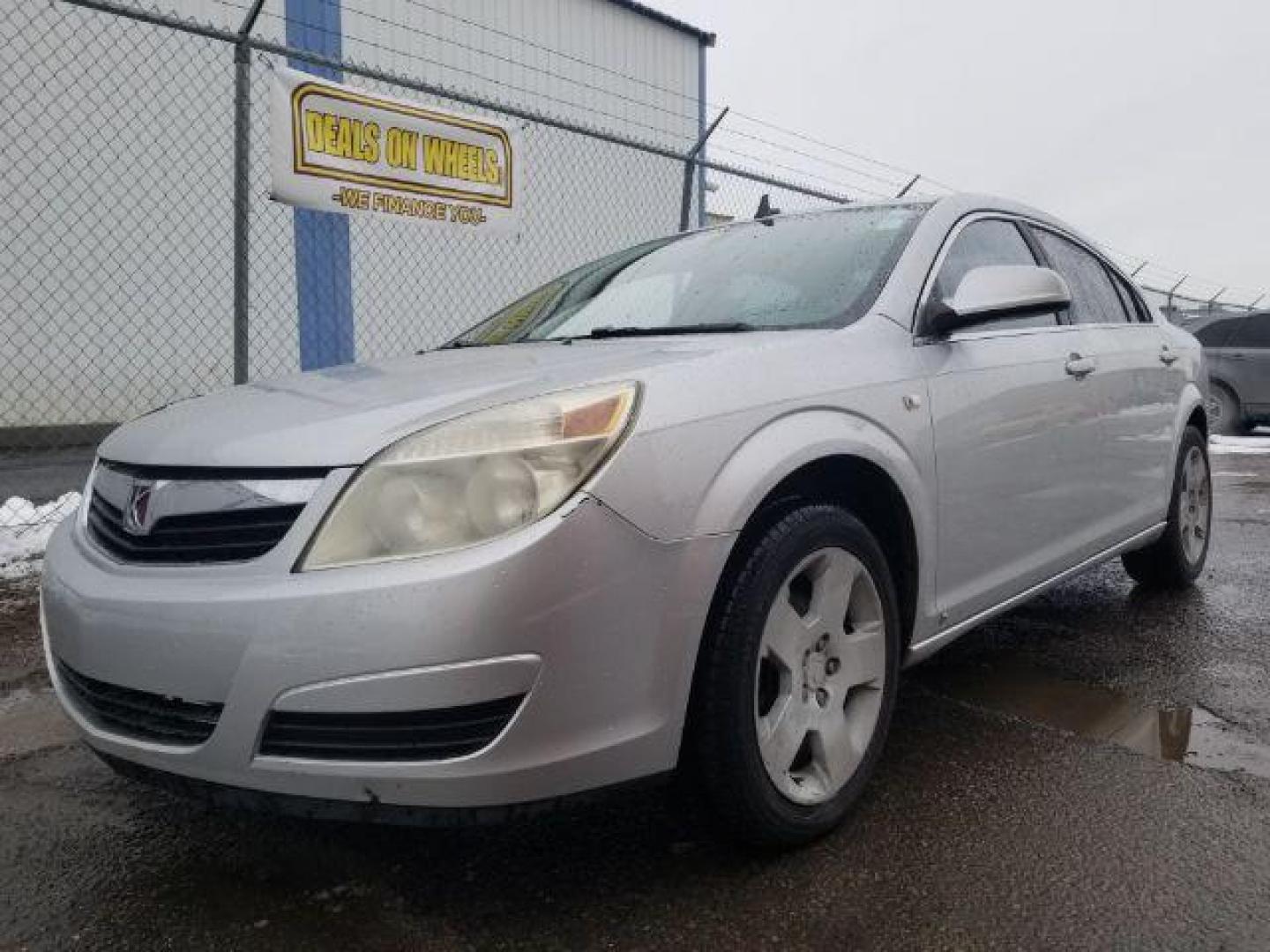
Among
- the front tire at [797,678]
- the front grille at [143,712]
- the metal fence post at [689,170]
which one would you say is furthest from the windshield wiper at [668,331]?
the metal fence post at [689,170]

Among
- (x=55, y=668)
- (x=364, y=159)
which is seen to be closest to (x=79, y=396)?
(x=364, y=159)

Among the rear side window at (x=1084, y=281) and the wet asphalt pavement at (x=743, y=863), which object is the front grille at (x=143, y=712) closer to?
the wet asphalt pavement at (x=743, y=863)

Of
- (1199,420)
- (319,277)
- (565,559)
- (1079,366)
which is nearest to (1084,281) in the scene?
(1079,366)

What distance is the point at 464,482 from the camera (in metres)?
1.63

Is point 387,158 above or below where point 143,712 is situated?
above

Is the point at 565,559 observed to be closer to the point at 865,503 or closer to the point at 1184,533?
the point at 865,503

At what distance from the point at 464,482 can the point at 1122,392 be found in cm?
264

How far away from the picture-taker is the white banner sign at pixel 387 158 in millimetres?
4871

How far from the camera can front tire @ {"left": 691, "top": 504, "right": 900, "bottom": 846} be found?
1803 millimetres

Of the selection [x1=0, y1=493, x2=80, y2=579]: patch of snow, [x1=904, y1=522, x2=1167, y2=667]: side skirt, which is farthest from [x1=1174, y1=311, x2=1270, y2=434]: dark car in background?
[x1=0, y1=493, x2=80, y2=579]: patch of snow

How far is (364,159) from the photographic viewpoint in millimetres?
5129

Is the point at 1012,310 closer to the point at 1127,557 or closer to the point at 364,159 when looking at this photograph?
the point at 1127,557

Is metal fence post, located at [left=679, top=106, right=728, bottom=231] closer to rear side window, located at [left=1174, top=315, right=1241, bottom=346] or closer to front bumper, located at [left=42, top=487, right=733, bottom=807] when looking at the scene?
front bumper, located at [left=42, top=487, right=733, bottom=807]

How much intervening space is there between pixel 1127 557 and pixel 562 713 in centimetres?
333
